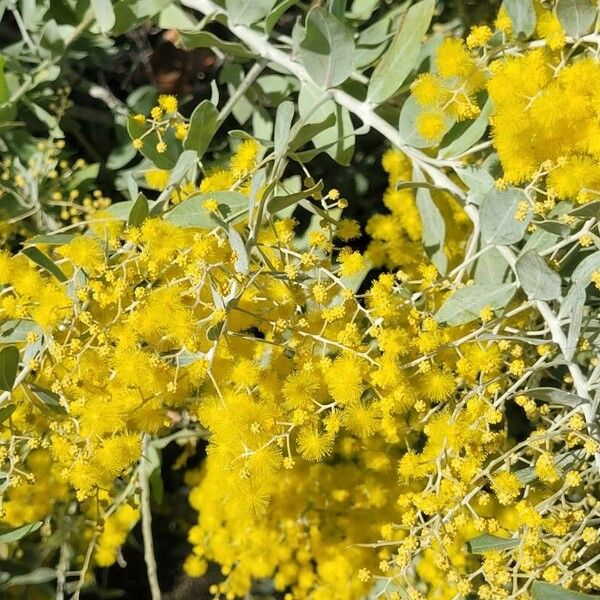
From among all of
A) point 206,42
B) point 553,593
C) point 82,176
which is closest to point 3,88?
point 82,176

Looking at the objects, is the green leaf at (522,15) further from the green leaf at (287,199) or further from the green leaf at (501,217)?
the green leaf at (287,199)

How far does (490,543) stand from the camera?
1.15 meters

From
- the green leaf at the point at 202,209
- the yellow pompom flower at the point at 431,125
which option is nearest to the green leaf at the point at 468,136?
the yellow pompom flower at the point at 431,125

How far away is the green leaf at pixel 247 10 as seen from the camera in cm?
142

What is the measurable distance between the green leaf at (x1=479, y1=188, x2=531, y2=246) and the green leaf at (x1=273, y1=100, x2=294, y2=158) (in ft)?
1.04

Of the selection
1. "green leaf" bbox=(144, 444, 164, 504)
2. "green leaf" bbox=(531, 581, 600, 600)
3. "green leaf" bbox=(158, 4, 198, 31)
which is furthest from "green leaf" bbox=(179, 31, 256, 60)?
"green leaf" bbox=(531, 581, 600, 600)

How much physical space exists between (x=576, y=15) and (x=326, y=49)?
39 centimetres

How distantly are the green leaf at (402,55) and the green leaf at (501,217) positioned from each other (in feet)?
0.84

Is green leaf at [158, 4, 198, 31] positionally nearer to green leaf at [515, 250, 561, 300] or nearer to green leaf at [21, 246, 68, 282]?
green leaf at [21, 246, 68, 282]

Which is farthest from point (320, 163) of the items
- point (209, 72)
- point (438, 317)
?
point (438, 317)

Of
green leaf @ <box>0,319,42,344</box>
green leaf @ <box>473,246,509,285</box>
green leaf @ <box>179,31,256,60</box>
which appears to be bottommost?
green leaf @ <box>0,319,42,344</box>

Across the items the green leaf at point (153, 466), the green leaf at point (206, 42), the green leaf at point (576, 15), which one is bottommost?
the green leaf at point (153, 466)

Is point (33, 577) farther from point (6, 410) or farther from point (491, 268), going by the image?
point (491, 268)

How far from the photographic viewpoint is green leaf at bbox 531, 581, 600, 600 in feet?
3.37
